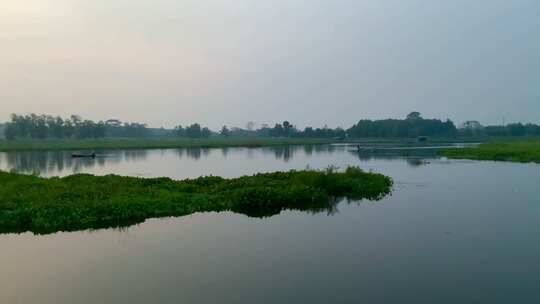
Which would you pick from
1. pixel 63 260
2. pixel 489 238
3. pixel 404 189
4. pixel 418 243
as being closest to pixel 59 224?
pixel 63 260

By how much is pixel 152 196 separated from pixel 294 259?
29.3 feet

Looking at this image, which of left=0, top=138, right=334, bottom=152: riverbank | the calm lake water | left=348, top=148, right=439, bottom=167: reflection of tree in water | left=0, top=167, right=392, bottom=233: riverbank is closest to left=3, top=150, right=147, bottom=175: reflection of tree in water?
left=0, top=167, right=392, bottom=233: riverbank

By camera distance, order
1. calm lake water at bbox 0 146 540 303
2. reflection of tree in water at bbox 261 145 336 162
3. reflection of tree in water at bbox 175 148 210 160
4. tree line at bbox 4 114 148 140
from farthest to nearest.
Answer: tree line at bbox 4 114 148 140 → reflection of tree in water at bbox 261 145 336 162 → reflection of tree in water at bbox 175 148 210 160 → calm lake water at bbox 0 146 540 303

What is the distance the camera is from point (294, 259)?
11.5 metres

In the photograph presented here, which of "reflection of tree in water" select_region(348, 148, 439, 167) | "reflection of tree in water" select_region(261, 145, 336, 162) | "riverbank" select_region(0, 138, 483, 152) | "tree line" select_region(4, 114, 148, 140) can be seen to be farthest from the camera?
"tree line" select_region(4, 114, 148, 140)

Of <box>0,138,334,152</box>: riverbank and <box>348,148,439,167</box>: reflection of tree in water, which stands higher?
<box>0,138,334,152</box>: riverbank

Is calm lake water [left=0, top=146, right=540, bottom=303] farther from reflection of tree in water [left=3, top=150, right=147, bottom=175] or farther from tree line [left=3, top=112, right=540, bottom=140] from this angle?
tree line [left=3, top=112, right=540, bottom=140]

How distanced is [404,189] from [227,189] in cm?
1083

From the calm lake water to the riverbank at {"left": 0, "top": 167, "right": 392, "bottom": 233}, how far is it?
944 millimetres

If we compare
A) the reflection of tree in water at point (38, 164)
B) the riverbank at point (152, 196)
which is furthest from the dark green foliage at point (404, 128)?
the riverbank at point (152, 196)

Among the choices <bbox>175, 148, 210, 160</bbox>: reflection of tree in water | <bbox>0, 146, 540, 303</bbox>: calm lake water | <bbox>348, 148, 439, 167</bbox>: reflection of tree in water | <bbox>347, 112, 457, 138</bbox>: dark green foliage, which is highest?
<bbox>347, 112, 457, 138</bbox>: dark green foliage

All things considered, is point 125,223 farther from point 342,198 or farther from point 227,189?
point 342,198

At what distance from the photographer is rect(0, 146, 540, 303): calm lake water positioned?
9.05m

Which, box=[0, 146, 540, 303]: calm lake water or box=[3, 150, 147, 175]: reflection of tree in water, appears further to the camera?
box=[3, 150, 147, 175]: reflection of tree in water
